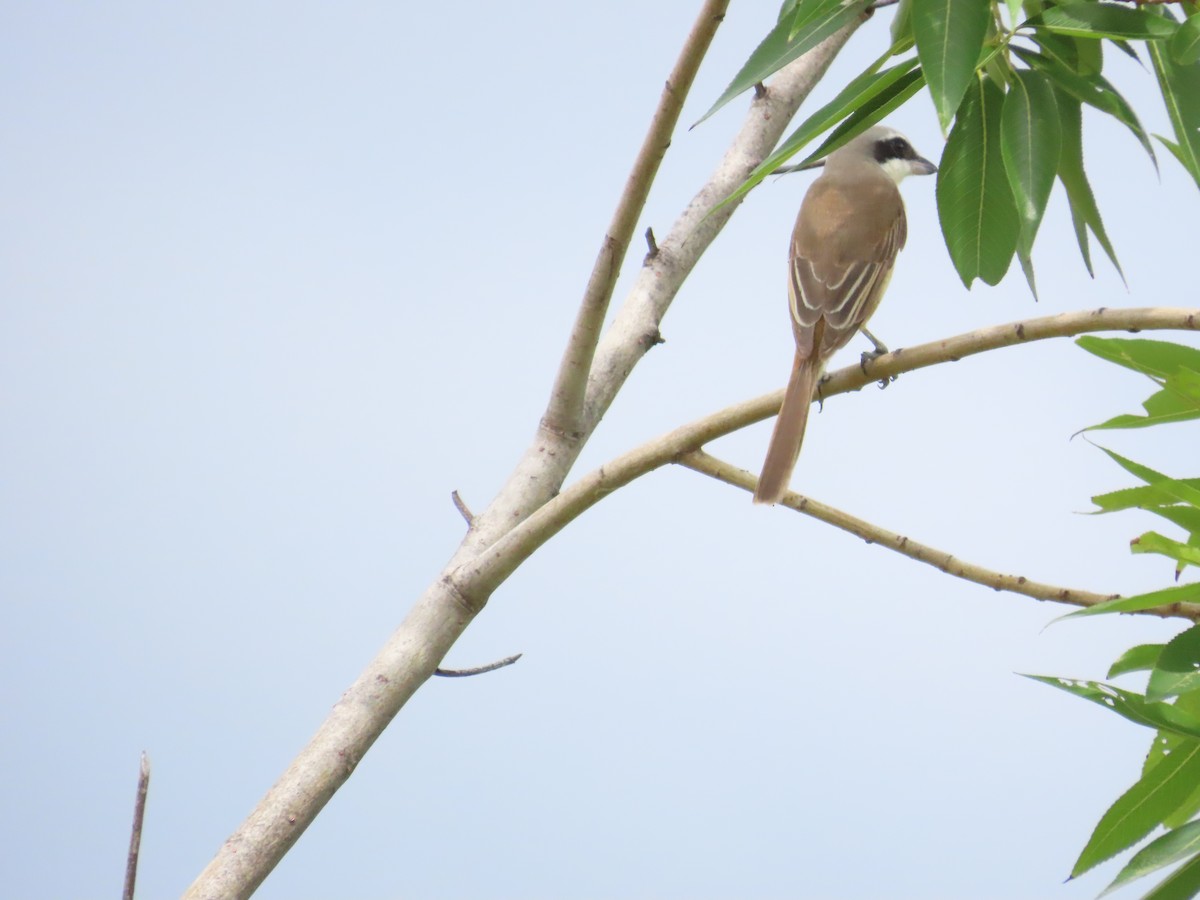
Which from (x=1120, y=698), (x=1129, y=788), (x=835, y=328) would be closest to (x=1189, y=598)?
(x=1120, y=698)

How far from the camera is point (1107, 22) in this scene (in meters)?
1.56

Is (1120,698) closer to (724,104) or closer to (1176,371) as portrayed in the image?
(1176,371)

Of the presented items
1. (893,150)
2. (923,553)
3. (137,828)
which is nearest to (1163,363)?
(923,553)

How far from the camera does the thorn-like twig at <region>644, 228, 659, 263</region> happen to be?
8.75 feet

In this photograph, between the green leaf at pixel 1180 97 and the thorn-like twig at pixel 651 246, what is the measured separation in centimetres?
114

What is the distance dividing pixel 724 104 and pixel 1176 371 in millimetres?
716

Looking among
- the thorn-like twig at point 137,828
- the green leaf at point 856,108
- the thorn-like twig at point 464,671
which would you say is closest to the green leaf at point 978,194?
the green leaf at point 856,108

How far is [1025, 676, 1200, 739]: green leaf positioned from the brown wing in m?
1.24

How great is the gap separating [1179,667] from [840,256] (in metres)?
1.64

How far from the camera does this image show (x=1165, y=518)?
164 cm

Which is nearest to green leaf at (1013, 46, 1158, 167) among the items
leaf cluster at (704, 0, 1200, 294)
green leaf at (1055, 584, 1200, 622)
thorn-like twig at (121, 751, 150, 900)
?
leaf cluster at (704, 0, 1200, 294)

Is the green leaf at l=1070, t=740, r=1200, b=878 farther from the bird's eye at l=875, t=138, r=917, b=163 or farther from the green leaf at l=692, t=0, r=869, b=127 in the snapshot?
the bird's eye at l=875, t=138, r=917, b=163

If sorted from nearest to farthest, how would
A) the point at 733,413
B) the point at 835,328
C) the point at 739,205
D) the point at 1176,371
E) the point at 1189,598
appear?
the point at 1189,598 → the point at 1176,371 → the point at 733,413 → the point at 835,328 → the point at 739,205

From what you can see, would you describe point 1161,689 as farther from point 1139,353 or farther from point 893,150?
point 893,150
